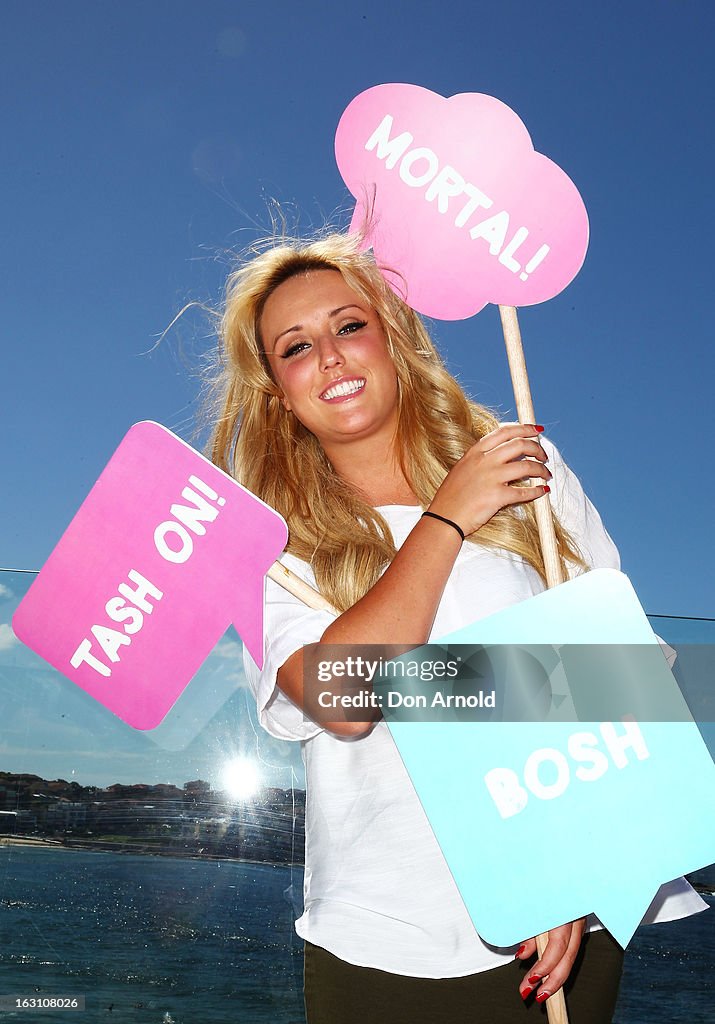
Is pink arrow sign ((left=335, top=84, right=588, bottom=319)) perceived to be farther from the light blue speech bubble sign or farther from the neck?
the light blue speech bubble sign

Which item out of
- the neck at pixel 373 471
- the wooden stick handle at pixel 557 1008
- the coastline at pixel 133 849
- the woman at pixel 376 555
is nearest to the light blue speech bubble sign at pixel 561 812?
the woman at pixel 376 555

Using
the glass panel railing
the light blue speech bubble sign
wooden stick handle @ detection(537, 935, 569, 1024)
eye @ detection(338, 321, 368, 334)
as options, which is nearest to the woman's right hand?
the light blue speech bubble sign

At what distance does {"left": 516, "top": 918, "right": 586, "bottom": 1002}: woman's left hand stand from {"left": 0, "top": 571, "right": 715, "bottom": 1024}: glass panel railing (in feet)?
2.27

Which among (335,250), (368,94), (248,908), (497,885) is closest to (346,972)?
(497,885)

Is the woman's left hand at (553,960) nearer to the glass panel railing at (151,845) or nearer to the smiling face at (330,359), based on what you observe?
the glass panel railing at (151,845)

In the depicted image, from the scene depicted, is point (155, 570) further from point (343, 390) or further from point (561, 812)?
point (561, 812)

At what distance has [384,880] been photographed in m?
1.19

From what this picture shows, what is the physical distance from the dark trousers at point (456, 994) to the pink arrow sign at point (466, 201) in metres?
0.95

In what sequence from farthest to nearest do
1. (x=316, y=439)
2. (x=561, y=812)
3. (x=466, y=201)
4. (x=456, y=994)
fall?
(x=316, y=439) < (x=466, y=201) < (x=456, y=994) < (x=561, y=812)

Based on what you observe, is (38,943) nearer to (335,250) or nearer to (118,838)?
(118,838)

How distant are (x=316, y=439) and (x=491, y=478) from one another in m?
0.55

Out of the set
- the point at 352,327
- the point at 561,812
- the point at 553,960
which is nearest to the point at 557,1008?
the point at 553,960

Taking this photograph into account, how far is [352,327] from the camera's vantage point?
5.11 ft

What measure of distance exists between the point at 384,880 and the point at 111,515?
0.64 m
